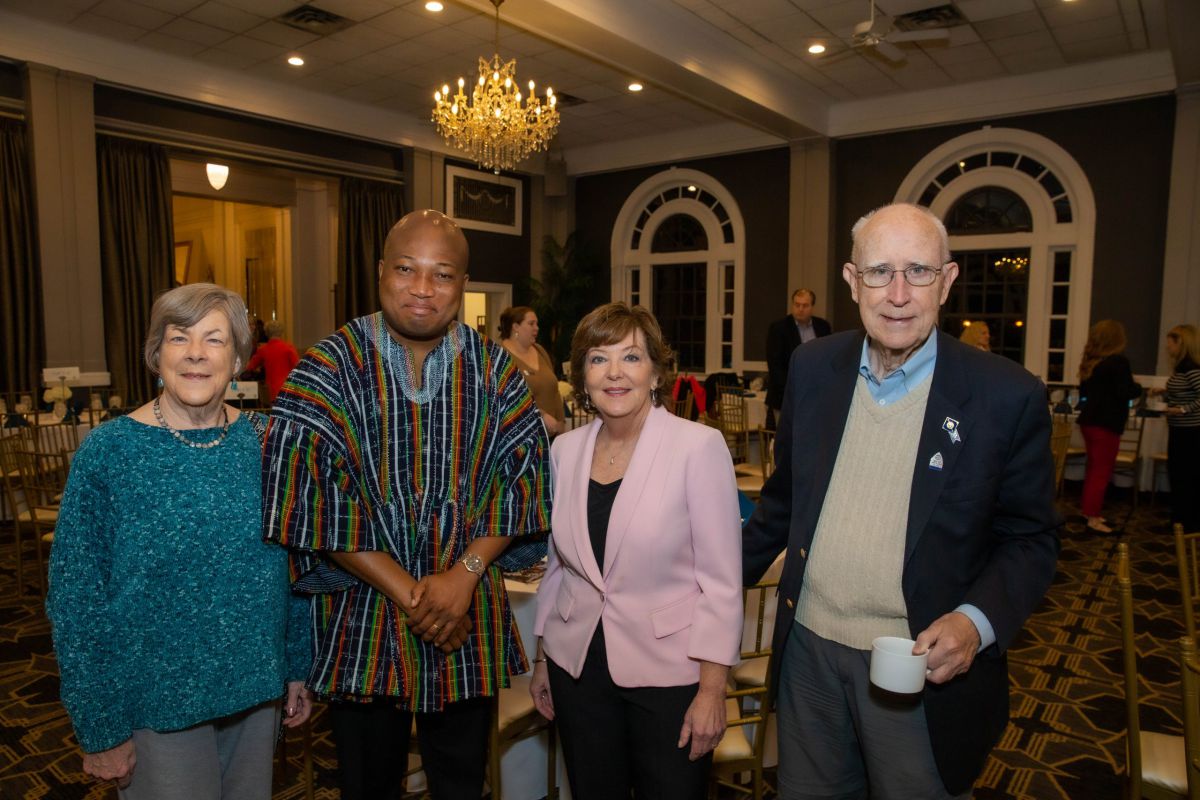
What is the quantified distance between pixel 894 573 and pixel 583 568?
63 centimetres

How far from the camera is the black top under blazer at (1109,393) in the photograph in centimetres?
591

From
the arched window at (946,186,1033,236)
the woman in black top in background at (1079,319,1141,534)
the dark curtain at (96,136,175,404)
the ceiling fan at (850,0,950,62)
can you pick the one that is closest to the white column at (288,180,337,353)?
the dark curtain at (96,136,175,404)

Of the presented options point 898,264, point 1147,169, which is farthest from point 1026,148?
point 898,264

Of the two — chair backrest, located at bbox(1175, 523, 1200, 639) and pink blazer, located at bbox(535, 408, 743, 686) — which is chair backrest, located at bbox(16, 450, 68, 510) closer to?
pink blazer, located at bbox(535, 408, 743, 686)

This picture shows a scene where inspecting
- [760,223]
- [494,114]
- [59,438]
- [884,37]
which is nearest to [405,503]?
[59,438]

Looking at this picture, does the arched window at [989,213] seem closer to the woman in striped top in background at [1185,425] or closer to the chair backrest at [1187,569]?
the woman in striped top in background at [1185,425]

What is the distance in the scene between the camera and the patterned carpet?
2.77 meters

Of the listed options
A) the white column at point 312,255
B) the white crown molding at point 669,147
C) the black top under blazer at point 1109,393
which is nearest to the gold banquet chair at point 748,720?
the black top under blazer at point 1109,393

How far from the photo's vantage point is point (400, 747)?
1.72 metres

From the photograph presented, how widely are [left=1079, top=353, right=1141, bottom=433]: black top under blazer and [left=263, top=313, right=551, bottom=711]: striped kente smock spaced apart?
5.81 meters

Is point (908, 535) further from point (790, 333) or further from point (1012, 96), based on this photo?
point (1012, 96)

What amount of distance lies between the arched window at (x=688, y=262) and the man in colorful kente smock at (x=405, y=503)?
8774mm

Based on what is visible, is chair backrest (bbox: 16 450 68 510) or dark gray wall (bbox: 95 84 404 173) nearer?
chair backrest (bbox: 16 450 68 510)

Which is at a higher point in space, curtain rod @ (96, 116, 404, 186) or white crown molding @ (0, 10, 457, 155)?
white crown molding @ (0, 10, 457, 155)
